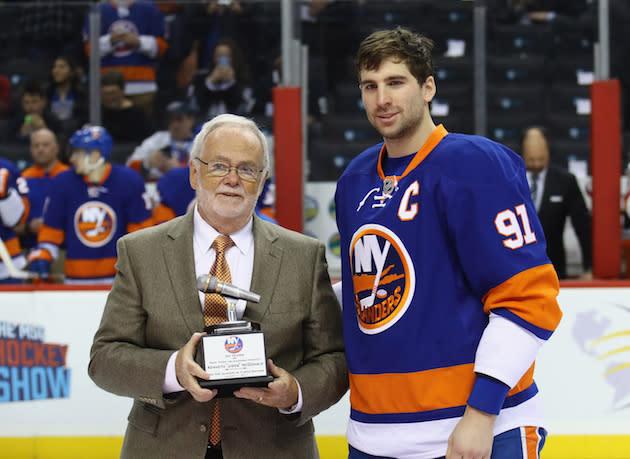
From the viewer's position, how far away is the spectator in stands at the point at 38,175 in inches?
248

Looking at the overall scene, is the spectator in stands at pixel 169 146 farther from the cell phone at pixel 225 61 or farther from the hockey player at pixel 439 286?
the hockey player at pixel 439 286

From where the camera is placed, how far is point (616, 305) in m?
4.45

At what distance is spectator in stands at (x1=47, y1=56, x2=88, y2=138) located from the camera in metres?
6.26

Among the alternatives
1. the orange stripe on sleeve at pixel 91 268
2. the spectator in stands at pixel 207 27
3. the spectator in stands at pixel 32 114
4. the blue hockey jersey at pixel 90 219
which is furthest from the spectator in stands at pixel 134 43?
the orange stripe on sleeve at pixel 91 268

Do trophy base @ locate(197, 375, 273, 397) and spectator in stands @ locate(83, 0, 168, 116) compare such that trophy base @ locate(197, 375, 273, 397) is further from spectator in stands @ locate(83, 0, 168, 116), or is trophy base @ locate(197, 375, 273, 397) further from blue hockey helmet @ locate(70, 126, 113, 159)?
spectator in stands @ locate(83, 0, 168, 116)

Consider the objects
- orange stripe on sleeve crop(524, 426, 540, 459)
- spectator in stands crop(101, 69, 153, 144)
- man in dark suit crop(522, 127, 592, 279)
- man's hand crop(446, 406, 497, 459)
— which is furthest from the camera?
spectator in stands crop(101, 69, 153, 144)

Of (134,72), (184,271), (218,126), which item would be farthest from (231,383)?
(134,72)

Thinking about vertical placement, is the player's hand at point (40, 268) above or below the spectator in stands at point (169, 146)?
below

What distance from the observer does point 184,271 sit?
2184 millimetres

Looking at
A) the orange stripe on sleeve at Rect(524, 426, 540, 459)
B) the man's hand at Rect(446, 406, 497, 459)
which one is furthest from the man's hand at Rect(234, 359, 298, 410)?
the orange stripe on sleeve at Rect(524, 426, 540, 459)

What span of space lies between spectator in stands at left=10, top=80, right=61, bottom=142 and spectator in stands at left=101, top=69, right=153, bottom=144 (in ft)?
1.55

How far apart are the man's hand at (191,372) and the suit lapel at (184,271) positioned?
159 mm

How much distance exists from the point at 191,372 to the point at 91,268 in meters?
3.83

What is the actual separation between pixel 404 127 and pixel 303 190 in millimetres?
3479
